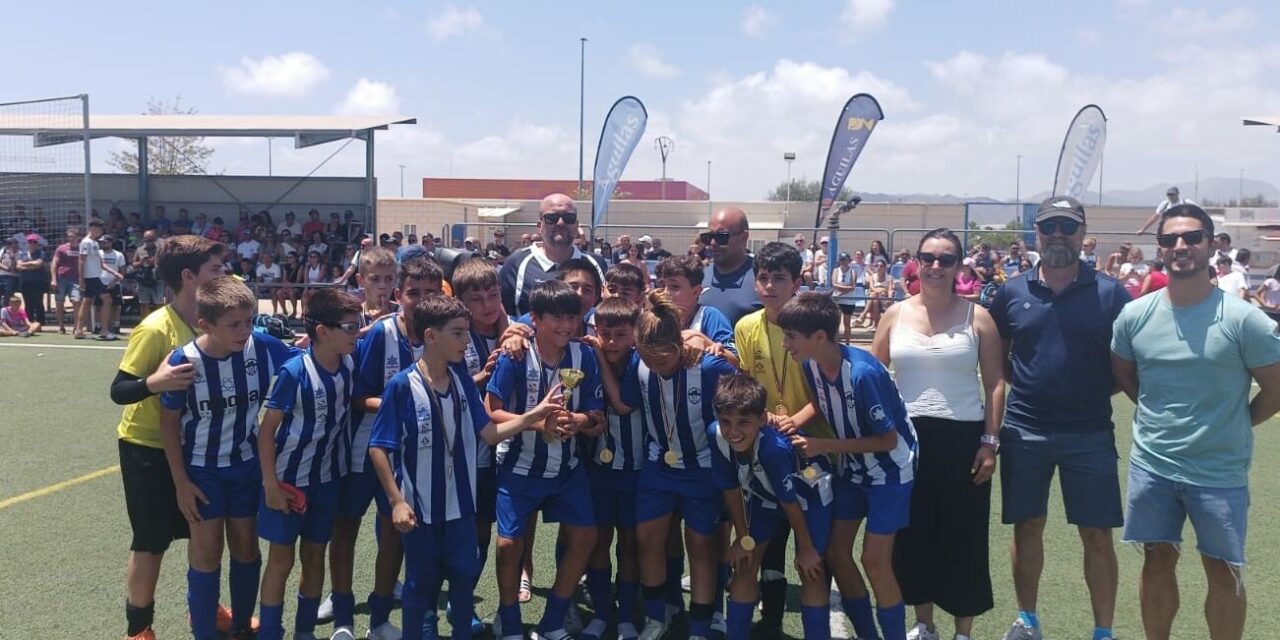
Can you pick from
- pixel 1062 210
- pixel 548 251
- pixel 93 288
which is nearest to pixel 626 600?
pixel 548 251

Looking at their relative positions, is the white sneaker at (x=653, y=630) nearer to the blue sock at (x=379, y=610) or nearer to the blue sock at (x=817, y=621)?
the blue sock at (x=817, y=621)

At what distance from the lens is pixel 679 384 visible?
4113 millimetres

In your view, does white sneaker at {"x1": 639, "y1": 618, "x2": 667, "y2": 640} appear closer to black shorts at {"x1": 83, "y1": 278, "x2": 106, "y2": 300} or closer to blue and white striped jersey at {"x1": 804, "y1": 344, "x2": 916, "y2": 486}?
blue and white striped jersey at {"x1": 804, "y1": 344, "x2": 916, "y2": 486}

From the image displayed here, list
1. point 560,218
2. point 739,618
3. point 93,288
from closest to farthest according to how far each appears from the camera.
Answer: point 739,618, point 560,218, point 93,288

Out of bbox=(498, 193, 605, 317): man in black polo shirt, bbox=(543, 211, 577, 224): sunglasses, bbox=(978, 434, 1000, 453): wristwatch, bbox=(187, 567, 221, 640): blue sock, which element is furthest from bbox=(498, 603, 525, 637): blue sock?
bbox=(543, 211, 577, 224): sunglasses

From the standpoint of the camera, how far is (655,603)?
14.2 feet

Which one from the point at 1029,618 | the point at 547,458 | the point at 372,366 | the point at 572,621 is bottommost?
the point at 572,621

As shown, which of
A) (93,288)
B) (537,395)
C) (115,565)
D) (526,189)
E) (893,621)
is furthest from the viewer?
(526,189)

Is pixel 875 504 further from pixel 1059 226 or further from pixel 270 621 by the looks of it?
pixel 270 621

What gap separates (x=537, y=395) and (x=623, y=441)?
47 cm

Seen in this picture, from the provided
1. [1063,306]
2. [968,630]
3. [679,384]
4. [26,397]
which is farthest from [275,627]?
[26,397]

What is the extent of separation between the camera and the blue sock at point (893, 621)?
13.0 ft

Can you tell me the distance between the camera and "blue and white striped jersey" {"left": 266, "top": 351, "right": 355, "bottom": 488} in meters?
3.96

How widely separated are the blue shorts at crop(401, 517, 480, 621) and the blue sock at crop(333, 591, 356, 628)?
57 centimetres
